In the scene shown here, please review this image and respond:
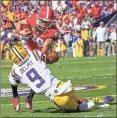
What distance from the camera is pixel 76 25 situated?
29.0 meters

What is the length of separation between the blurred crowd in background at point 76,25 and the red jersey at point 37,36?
47.1ft

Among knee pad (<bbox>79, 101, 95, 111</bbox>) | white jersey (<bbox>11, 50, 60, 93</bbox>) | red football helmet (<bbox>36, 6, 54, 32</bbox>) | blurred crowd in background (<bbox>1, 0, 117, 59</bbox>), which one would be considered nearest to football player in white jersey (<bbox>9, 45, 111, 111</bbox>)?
white jersey (<bbox>11, 50, 60, 93</bbox>)

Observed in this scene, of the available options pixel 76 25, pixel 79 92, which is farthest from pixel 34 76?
pixel 76 25

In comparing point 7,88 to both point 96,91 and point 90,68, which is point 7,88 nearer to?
point 96,91

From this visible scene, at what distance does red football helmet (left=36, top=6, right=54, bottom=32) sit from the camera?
8.71 meters

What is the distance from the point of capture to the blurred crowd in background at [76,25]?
87.1 feet

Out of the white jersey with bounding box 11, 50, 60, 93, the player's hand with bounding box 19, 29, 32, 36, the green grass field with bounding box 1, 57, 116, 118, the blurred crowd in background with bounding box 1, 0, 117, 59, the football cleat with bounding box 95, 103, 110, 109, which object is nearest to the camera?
the green grass field with bounding box 1, 57, 116, 118

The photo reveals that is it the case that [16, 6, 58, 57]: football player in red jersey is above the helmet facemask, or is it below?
above

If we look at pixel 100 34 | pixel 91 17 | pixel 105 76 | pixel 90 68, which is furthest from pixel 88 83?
pixel 91 17

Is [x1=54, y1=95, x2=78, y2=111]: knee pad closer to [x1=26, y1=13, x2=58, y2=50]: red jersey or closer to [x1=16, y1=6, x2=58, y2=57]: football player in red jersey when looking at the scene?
[x1=16, y1=6, x2=58, y2=57]: football player in red jersey

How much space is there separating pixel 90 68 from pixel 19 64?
34.2 ft

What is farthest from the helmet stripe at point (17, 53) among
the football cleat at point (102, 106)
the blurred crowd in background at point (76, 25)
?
the blurred crowd in background at point (76, 25)

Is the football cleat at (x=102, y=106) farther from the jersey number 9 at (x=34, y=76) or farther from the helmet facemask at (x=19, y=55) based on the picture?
the helmet facemask at (x=19, y=55)

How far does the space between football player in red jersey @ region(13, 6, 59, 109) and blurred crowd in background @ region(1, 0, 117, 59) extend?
1438 centimetres
